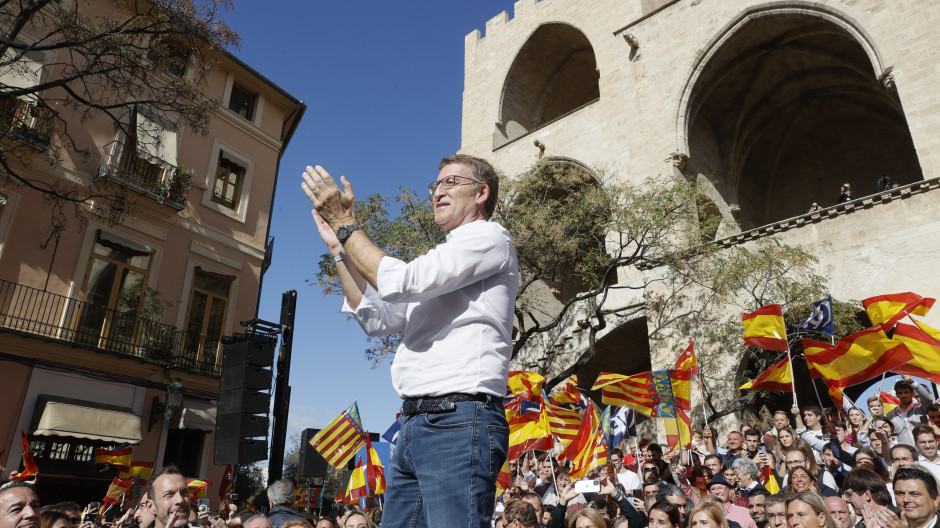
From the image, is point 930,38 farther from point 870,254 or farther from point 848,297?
point 848,297

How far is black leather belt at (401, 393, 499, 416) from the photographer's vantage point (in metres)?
2.03

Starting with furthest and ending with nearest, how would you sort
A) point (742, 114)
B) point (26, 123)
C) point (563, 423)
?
1. point (742, 114)
2. point (26, 123)
3. point (563, 423)

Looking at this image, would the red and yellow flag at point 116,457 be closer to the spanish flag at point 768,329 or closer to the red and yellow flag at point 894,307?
the spanish flag at point 768,329

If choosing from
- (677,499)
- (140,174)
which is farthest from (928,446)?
(140,174)

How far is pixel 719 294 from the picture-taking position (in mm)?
15578

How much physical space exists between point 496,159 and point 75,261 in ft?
46.7

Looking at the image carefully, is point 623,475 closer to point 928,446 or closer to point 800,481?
point 800,481

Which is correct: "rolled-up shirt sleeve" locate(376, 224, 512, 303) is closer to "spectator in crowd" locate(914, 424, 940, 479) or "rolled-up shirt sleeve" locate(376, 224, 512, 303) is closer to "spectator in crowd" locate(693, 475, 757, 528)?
"spectator in crowd" locate(693, 475, 757, 528)

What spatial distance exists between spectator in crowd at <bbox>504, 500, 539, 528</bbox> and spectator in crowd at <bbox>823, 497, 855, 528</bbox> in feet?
8.30

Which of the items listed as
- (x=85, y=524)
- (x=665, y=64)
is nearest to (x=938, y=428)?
(x=85, y=524)

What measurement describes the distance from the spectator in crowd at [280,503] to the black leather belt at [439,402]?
388 centimetres

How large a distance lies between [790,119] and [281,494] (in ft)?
77.6

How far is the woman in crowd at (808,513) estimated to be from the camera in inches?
180

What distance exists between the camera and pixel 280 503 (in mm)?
6094
